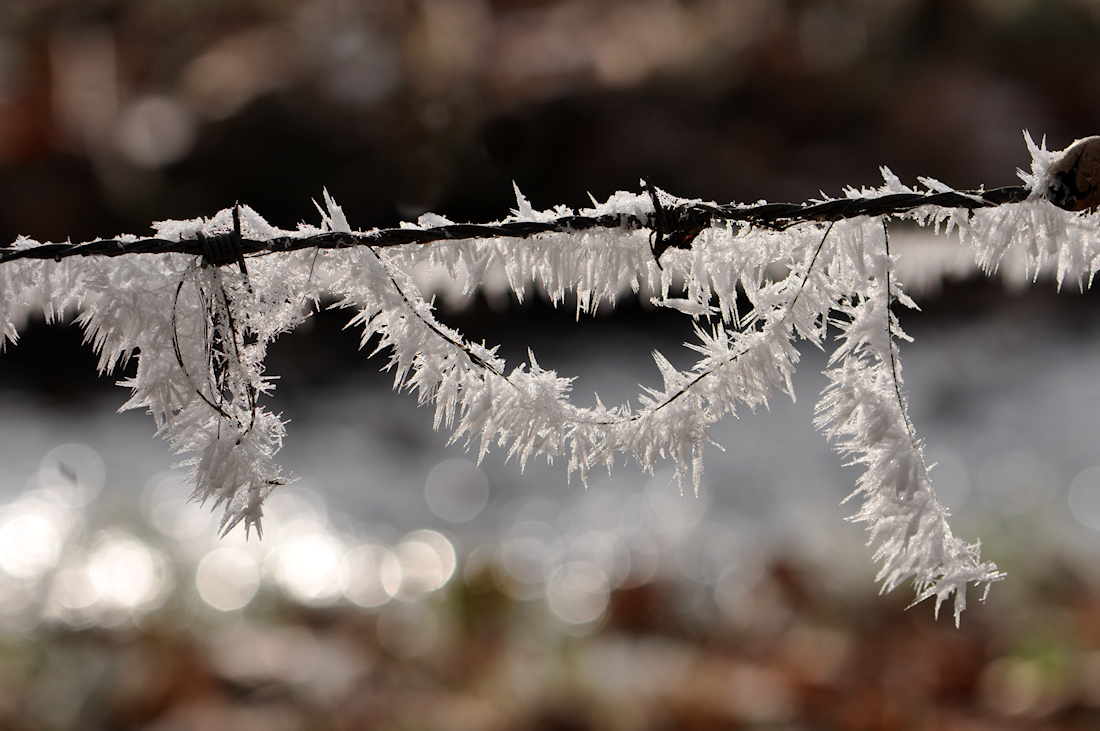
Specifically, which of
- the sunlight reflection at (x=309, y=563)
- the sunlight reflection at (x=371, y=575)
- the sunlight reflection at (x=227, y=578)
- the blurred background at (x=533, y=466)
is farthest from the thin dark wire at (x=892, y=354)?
the sunlight reflection at (x=227, y=578)

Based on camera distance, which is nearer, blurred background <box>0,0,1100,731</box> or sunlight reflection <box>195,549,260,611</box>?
blurred background <box>0,0,1100,731</box>

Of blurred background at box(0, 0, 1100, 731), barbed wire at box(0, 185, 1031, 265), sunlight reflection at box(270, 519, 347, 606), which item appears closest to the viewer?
barbed wire at box(0, 185, 1031, 265)

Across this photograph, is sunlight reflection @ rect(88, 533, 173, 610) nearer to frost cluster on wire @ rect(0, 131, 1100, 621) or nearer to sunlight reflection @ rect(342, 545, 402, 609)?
sunlight reflection @ rect(342, 545, 402, 609)

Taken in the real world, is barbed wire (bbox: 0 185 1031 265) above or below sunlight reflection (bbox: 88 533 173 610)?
above

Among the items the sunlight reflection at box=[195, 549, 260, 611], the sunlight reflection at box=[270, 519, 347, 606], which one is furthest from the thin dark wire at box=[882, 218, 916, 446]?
the sunlight reflection at box=[195, 549, 260, 611]

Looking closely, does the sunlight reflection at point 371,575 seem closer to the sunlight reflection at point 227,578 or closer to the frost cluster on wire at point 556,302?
the sunlight reflection at point 227,578

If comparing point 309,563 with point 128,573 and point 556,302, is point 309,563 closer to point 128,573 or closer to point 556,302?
point 128,573
